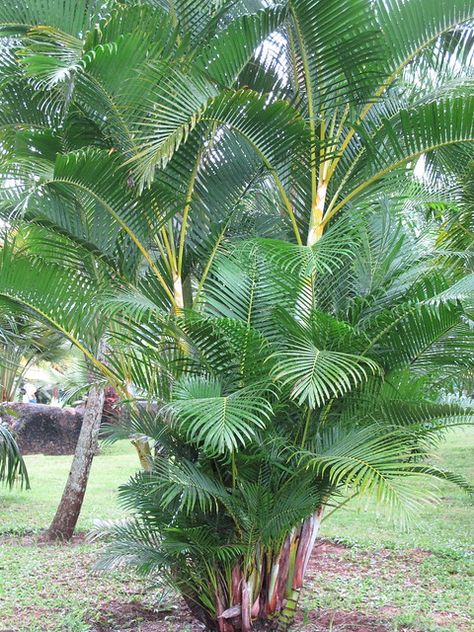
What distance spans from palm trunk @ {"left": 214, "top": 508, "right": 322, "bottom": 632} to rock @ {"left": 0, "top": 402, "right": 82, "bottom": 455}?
36.3 ft

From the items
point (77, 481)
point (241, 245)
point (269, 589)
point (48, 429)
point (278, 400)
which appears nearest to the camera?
point (278, 400)

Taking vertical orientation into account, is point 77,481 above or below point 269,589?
above

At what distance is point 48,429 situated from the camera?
1494cm

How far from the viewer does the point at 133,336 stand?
434cm

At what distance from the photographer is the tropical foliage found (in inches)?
148

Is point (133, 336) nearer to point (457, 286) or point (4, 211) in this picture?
point (4, 211)

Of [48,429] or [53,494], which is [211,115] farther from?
[48,429]

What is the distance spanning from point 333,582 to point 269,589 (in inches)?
62.5

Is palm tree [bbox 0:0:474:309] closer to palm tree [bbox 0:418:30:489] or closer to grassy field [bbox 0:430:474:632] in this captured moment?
grassy field [bbox 0:430:474:632]

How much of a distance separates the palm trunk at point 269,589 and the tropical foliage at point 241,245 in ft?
0.04

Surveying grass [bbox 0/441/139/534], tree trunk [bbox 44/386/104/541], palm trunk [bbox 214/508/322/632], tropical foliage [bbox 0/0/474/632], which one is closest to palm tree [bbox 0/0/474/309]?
tropical foliage [bbox 0/0/474/632]

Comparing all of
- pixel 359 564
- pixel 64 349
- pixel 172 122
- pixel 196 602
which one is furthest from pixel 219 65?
pixel 64 349

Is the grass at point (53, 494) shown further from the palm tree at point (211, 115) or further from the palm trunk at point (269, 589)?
the palm tree at point (211, 115)

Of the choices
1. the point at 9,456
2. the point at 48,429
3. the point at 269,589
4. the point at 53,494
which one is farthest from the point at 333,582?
the point at 48,429
